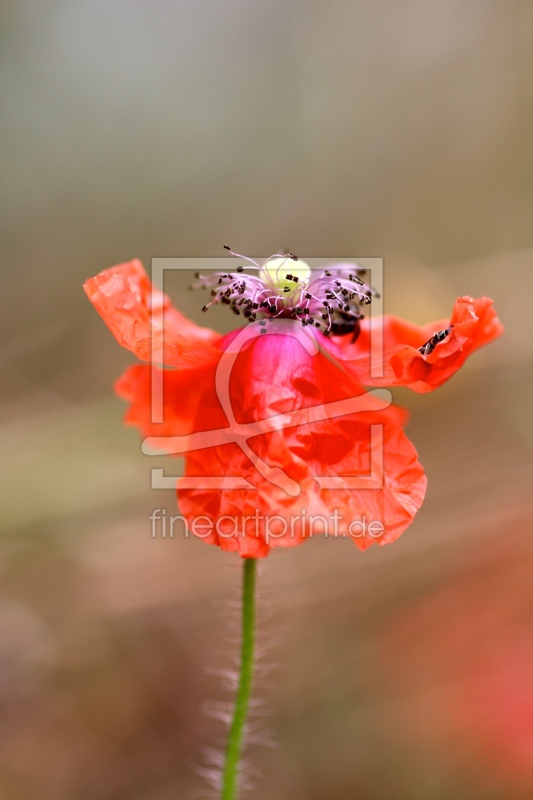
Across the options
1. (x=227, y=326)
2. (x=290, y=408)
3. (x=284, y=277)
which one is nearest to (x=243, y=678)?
(x=290, y=408)

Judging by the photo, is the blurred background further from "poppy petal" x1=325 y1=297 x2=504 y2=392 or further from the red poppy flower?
"poppy petal" x1=325 y1=297 x2=504 y2=392

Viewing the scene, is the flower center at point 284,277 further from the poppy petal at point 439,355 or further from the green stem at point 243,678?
the green stem at point 243,678

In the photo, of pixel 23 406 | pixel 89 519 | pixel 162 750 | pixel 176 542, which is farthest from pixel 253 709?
pixel 23 406

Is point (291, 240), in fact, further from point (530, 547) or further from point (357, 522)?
point (357, 522)

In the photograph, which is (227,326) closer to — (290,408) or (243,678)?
(290,408)

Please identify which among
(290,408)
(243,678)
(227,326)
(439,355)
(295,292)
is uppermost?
(227,326)

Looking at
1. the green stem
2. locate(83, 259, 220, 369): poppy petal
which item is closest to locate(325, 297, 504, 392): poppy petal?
locate(83, 259, 220, 369): poppy petal

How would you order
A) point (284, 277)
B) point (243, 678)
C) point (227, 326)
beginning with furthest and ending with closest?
point (227, 326) < point (284, 277) < point (243, 678)
